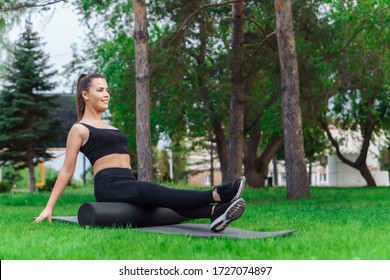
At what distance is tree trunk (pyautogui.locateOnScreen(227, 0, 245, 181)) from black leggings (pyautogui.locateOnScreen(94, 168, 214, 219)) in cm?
1237

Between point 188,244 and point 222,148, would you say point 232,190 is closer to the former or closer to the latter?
point 188,244

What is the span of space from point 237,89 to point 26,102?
18668 millimetres

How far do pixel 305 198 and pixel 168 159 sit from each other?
4474 cm

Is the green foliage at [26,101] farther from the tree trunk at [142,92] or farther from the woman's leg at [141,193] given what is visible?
the woman's leg at [141,193]

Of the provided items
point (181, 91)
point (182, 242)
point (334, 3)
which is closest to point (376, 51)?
point (334, 3)

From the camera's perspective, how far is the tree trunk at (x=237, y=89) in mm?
20350

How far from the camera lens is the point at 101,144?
827cm

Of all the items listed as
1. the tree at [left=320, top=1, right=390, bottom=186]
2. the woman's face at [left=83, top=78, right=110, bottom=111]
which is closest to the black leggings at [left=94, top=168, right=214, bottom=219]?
the woman's face at [left=83, top=78, right=110, bottom=111]

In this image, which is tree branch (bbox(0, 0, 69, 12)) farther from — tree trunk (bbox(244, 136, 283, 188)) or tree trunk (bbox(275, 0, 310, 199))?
tree trunk (bbox(244, 136, 283, 188))

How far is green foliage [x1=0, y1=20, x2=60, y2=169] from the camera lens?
36.2 meters

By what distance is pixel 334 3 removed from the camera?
16.4 metres

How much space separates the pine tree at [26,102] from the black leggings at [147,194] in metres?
28.5
